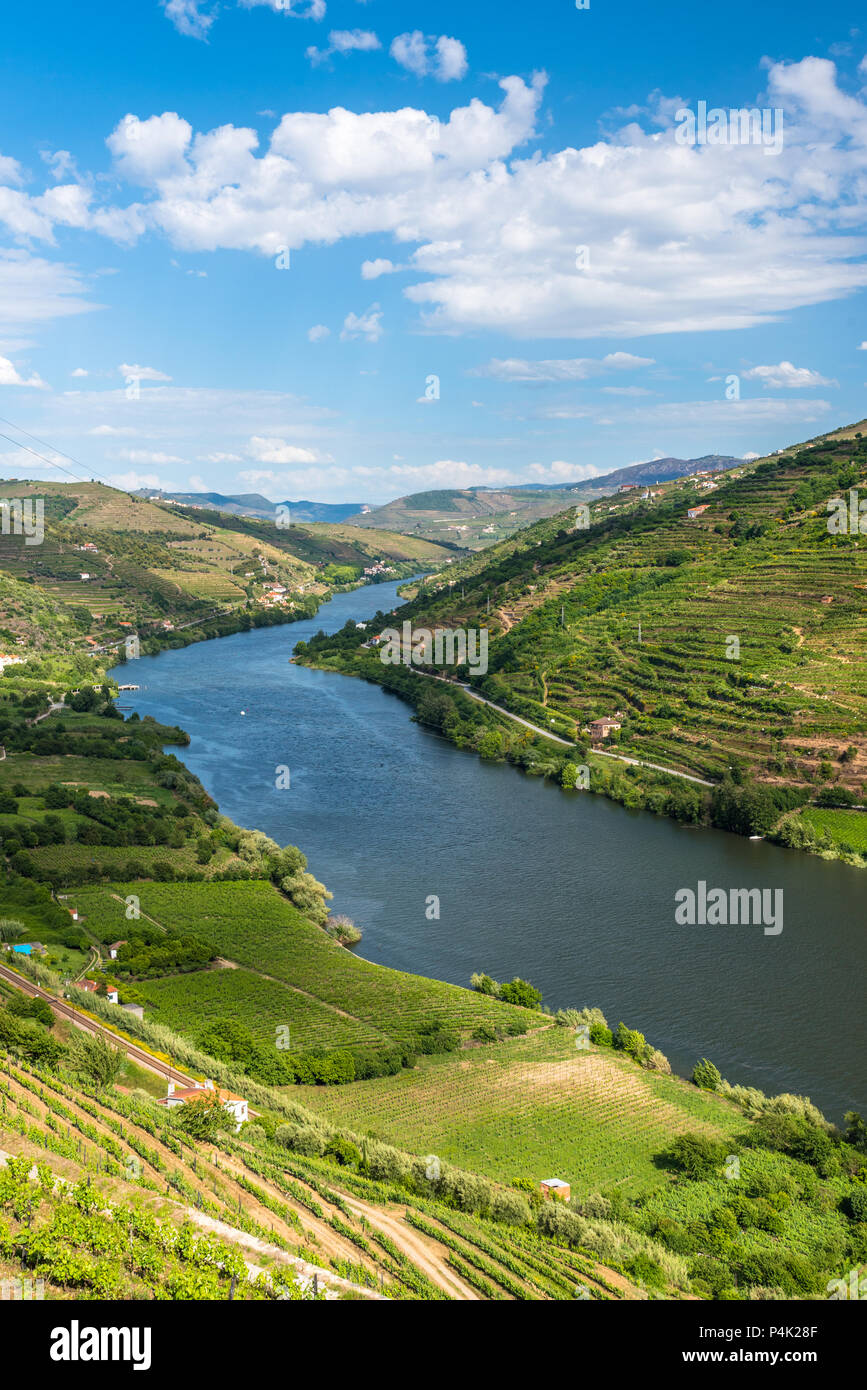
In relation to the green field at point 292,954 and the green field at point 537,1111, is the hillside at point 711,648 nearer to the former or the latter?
the green field at point 292,954

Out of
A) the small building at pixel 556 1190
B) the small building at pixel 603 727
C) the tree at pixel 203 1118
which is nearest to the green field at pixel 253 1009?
the tree at pixel 203 1118

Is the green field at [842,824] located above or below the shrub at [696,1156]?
above

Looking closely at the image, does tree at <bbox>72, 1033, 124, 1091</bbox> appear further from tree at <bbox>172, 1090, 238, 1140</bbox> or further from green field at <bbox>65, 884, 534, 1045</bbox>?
green field at <bbox>65, 884, 534, 1045</bbox>

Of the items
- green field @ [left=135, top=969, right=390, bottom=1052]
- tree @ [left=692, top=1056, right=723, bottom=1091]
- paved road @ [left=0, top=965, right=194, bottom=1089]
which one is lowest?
tree @ [left=692, top=1056, right=723, bottom=1091]

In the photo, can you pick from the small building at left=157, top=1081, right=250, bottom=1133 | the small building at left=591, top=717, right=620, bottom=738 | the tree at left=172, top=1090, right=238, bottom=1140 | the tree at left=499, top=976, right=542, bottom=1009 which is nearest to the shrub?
the tree at left=499, top=976, right=542, bottom=1009
